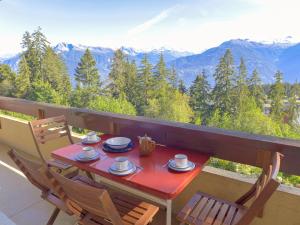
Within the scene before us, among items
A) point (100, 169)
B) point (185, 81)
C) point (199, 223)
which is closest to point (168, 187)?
point (199, 223)

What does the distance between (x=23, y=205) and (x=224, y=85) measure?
23645 millimetres

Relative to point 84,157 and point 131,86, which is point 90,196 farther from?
point 131,86

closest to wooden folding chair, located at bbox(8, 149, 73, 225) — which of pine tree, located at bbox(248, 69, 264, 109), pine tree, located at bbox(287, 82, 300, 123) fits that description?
pine tree, located at bbox(287, 82, 300, 123)

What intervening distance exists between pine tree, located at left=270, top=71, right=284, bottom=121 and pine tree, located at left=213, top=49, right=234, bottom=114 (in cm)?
365

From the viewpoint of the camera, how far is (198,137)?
194 cm

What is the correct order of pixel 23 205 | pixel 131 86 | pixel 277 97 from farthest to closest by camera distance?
pixel 131 86
pixel 277 97
pixel 23 205

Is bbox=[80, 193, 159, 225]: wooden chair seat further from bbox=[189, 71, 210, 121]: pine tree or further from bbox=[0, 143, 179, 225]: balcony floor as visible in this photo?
bbox=[189, 71, 210, 121]: pine tree

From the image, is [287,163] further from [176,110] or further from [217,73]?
[217,73]

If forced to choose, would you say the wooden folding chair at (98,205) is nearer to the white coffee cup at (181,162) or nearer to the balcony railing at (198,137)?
the white coffee cup at (181,162)

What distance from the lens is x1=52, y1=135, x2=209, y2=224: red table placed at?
1.41 meters

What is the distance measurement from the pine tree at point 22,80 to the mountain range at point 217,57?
0.66 m

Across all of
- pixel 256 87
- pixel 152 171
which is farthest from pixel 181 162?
pixel 256 87

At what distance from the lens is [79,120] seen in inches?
109

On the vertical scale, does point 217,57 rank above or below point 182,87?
above
